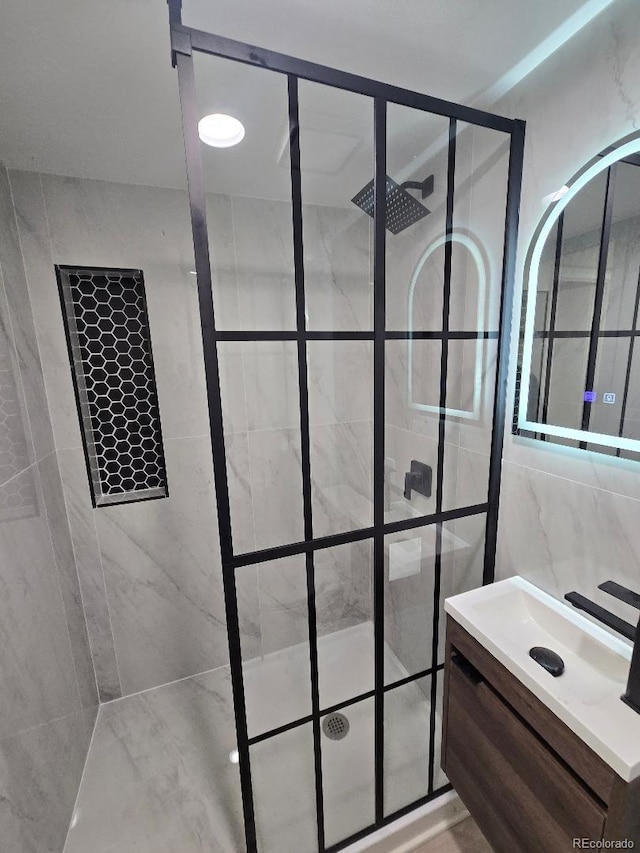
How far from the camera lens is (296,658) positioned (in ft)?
4.22

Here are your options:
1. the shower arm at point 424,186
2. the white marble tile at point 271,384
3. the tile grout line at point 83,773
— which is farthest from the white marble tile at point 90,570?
the shower arm at point 424,186

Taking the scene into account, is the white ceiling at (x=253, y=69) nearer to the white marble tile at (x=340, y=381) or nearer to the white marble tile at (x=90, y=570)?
the white marble tile at (x=340, y=381)

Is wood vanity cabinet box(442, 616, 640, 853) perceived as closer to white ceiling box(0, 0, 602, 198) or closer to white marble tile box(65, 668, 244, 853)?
white marble tile box(65, 668, 244, 853)

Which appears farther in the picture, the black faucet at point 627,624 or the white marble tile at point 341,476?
the white marble tile at point 341,476

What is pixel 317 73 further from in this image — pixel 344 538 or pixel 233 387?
pixel 344 538

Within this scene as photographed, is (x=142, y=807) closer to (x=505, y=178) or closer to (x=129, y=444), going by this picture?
(x=129, y=444)

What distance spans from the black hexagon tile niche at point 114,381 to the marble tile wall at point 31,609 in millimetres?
143

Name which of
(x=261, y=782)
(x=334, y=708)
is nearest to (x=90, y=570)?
(x=261, y=782)

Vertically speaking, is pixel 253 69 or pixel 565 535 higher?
pixel 253 69

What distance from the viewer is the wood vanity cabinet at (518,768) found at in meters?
0.67

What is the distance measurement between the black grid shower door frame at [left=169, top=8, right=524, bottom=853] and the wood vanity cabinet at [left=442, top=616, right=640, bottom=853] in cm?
25

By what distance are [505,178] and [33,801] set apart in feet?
7.91

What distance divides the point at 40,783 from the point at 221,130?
81.8 inches

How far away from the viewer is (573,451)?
0.97 meters
